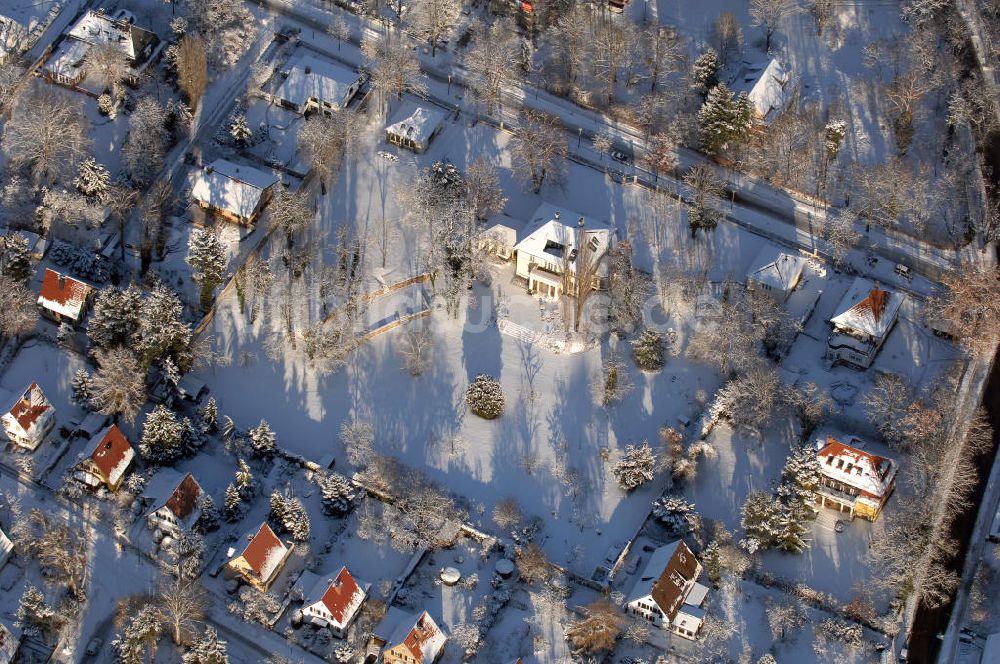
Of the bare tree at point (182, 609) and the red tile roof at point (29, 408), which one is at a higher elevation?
the red tile roof at point (29, 408)

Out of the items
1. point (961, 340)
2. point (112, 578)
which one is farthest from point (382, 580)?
point (961, 340)

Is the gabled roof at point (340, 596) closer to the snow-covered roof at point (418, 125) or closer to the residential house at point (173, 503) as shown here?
the residential house at point (173, 503)

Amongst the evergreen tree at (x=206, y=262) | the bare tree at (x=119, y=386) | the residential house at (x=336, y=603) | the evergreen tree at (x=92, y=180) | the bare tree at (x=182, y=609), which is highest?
the evergreen tree at (x=92, y=180)

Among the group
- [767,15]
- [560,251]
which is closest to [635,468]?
[560,251]

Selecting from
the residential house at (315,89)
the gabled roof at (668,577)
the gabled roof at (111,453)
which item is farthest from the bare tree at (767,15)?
the gabled roof at (111,453)

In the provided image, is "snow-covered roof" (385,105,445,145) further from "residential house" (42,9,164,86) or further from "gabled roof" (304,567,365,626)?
"gabled roof" (304,567,365,626)

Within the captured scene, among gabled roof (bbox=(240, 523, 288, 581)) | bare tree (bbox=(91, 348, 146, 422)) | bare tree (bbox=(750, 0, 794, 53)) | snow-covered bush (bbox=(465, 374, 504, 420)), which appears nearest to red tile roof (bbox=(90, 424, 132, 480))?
bare tree (bbox=(91, 348, 146, 422))
